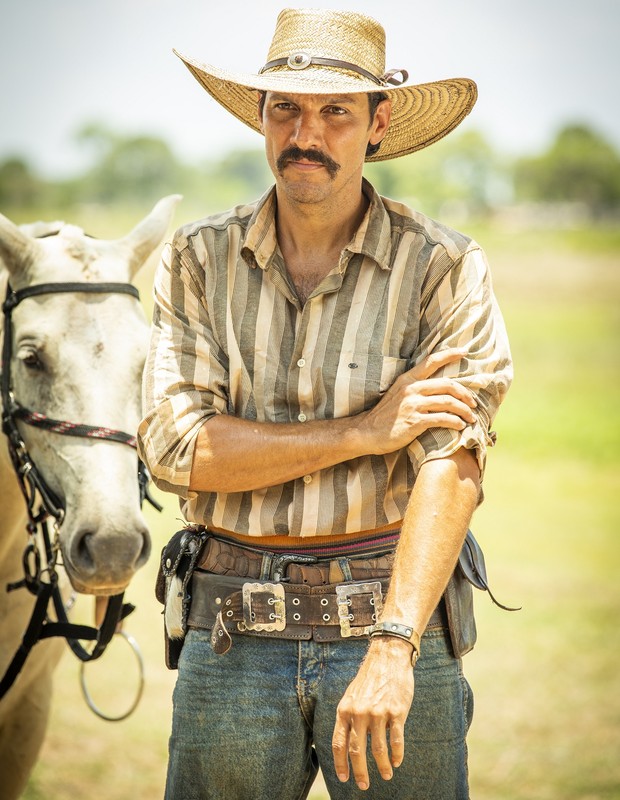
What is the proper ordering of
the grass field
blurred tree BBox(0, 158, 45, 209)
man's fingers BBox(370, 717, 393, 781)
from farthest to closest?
blurred tree BBox(0, 158, 45, 209) < the grass field < man's fingers BBox(370, 717, 393, 781)

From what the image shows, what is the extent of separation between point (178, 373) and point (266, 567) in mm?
572

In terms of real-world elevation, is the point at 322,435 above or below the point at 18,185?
below

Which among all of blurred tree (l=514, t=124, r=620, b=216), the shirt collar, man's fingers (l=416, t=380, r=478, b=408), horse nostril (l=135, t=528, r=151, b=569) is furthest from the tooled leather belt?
blurred tree (l=514, t=124, r=620, b=216)

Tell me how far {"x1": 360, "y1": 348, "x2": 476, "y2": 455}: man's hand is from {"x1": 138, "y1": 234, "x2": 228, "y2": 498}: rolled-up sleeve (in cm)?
45

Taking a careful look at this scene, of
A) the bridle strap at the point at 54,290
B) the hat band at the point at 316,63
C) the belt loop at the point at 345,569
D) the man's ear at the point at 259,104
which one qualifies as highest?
the man's ear at the point at 259,104

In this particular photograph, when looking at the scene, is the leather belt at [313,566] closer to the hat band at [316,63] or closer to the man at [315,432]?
the man at [315,432]

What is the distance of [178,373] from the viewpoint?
268 cm

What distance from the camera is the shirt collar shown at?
2705 millimetres

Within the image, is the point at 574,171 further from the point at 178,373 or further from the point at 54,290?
the point at 178,373

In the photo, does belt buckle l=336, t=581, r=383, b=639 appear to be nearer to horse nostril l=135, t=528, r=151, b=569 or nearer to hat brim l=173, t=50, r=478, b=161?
horse nostril l=135, t=528, r=151, b=569

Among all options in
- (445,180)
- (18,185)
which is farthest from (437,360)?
(445,180)

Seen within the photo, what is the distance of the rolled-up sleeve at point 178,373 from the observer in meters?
2.62

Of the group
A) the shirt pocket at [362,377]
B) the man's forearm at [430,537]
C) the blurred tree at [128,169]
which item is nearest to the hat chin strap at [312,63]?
the shirt pocket at [362,377]

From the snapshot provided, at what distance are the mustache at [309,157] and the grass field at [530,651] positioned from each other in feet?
13.5
